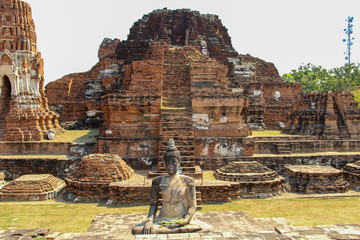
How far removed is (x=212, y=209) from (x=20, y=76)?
→ 1008 cm

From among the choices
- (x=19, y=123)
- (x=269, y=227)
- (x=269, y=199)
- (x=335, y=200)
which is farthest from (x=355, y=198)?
(x=19, y=123)

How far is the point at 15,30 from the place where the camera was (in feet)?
45.0

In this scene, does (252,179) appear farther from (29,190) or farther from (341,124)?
(341,124)

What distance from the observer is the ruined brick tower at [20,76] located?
1269cm

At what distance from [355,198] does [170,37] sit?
16.6m

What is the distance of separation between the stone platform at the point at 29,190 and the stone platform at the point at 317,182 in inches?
279

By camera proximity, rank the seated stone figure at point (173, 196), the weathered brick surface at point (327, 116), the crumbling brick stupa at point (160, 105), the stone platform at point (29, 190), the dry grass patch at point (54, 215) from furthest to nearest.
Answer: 1. the weathered brick surface at point (327, 116)
2. the crumbling brick stupa at point (160, 105)
3. the stone platform at point (29, 190)
4. the dry grass patch at point (54, 215)
5. the seated stone figure at point (173, 196)

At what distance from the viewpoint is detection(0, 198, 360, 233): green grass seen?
7.16 meters

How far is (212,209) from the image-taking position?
802 centimetres

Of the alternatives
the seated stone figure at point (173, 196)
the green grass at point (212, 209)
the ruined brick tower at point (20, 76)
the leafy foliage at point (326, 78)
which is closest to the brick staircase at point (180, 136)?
the green grass at point (212, 209)

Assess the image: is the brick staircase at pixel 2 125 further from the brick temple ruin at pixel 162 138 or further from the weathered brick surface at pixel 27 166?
the weathered brick surface at pixel 27 166

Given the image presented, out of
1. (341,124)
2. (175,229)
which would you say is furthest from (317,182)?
(341,124)

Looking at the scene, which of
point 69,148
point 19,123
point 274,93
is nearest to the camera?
point 69,148

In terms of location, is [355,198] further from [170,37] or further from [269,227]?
[170,37]
